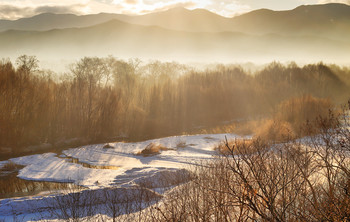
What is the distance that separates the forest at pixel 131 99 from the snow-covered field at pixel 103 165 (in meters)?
3.88

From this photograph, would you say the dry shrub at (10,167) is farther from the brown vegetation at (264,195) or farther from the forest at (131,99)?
the brown vegetation at (264,195)

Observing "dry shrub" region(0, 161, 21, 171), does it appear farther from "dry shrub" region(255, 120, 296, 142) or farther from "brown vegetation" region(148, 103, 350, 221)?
"dry shrub" region(255, 120, 296, 142)

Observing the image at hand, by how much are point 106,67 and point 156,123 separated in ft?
66.7

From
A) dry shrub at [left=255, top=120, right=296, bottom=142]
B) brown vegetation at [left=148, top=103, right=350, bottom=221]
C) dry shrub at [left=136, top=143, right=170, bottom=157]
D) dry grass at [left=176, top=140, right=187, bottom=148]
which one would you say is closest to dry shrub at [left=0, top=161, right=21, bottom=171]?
dry shrub at [left=136, top=143, right=170, bottom=157]

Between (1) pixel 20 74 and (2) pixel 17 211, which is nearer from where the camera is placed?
(2) pixel 17 211

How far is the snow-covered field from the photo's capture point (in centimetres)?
1016

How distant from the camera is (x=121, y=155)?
18281mm

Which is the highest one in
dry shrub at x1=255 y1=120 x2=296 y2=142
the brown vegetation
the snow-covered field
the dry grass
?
the brown vegetation

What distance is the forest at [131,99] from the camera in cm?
2119

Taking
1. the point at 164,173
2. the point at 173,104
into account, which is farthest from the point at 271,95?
the point at 164,173

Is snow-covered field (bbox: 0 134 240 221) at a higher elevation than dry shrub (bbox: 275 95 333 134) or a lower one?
lower

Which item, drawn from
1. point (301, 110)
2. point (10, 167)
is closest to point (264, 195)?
point (10, 167)

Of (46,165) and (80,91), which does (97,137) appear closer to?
(80,91)

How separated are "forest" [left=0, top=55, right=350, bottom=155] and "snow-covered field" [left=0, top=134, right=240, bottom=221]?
12.7 ft
